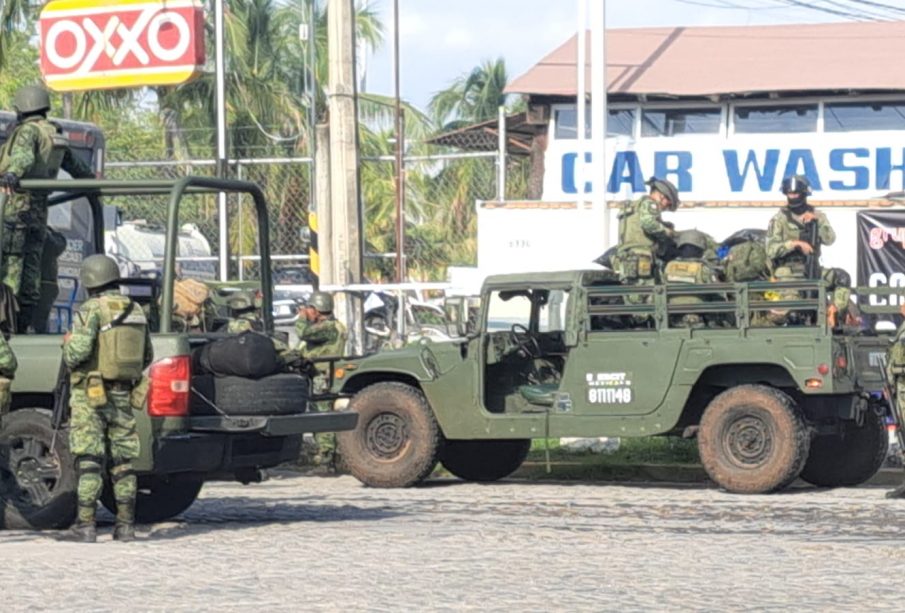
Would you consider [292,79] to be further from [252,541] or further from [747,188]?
[252,541]

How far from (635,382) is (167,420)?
17.0ft

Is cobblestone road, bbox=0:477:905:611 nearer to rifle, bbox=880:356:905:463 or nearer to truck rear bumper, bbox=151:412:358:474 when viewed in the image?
truck rear bumper, bbox=151:412:358:474

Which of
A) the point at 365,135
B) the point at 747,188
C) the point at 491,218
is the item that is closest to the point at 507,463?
the point at 491,218

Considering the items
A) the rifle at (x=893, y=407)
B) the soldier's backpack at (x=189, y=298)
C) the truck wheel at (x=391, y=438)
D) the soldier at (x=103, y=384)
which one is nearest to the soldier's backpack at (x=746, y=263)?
the rifle at (x=893, y=407)

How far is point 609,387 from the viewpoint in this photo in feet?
52.4

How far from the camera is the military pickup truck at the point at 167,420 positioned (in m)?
11.8

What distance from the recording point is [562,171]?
102ft

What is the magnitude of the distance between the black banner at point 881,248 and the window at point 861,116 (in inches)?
351

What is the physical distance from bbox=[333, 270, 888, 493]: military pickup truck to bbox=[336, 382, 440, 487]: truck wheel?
0.04 ft

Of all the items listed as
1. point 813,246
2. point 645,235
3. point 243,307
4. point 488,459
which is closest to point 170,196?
point 243,307

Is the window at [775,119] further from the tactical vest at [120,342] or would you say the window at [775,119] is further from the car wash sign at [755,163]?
the tactical vest at [120,342]

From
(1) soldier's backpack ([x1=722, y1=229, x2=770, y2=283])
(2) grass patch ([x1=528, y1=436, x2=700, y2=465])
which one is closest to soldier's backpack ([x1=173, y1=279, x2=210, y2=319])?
(2) grass patch ([x1=528, y1=436, x2=700, y2=465])

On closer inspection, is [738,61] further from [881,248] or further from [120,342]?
[120,342]

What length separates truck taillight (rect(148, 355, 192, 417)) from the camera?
11.8m
